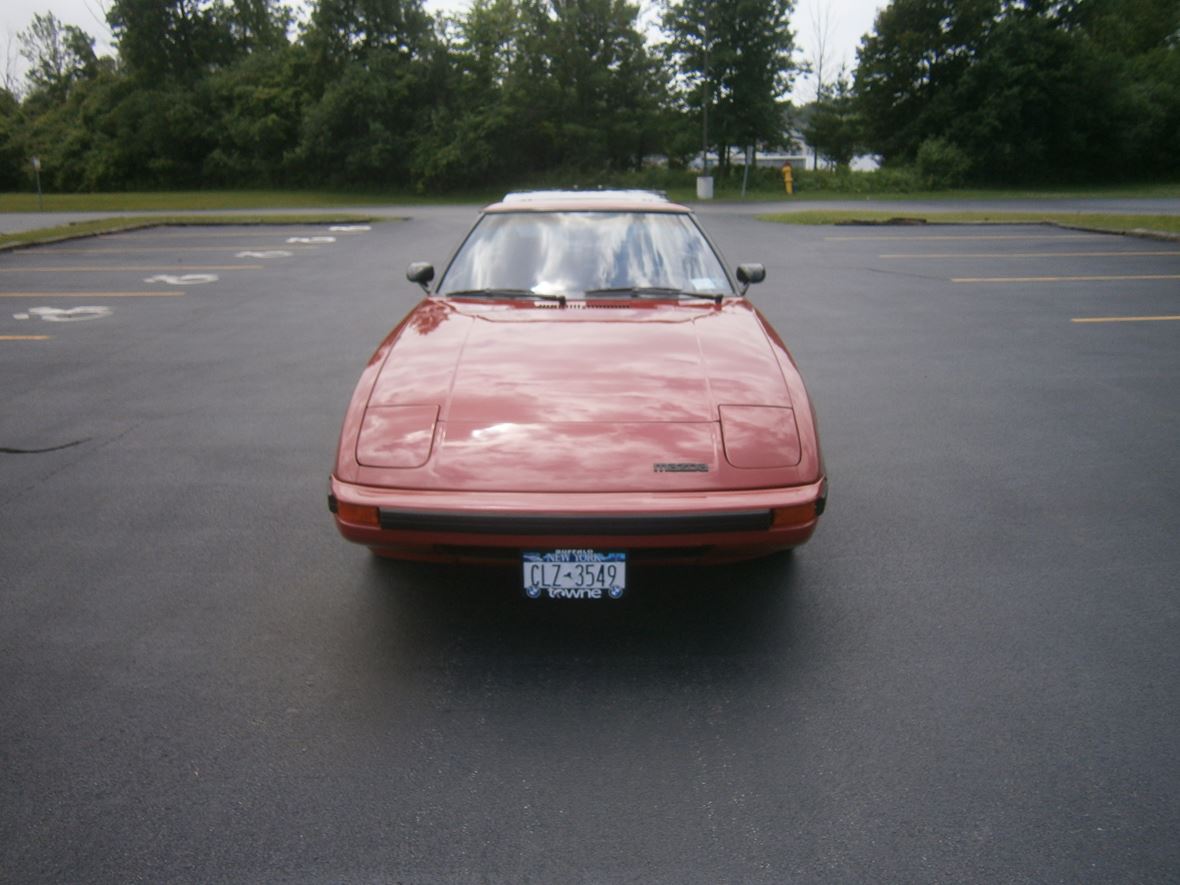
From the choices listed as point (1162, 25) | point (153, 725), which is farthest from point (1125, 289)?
point (1162, 25)

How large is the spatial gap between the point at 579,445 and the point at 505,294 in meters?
1.46

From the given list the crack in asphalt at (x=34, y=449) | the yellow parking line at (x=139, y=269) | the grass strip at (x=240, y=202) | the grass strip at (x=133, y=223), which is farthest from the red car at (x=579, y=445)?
the grass strip at (x=240, y=202)

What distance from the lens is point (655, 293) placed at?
429 cm

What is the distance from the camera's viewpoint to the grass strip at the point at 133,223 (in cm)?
1744

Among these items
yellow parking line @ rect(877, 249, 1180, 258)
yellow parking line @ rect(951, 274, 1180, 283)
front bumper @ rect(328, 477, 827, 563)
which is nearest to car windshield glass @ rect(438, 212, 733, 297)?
front bumper @ rect(328, 477, 827, 563)

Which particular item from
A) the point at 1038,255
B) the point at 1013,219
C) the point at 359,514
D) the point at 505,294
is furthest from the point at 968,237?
the point at 359,514

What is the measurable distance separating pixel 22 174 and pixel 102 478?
53317mm

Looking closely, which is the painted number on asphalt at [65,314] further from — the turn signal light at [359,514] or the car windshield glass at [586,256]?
the turn signal light at [359,514]

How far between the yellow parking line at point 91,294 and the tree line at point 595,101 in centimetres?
3095

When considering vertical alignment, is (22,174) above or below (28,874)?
above

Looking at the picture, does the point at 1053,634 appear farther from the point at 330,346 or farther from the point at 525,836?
the point at 330,346

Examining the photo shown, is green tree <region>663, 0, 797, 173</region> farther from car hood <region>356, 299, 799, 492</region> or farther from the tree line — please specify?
car hood <region>356, 299, 799, 492</region>

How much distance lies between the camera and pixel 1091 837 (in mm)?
2236

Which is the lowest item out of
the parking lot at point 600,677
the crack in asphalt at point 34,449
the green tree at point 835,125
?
the parking lot at point 600,677
